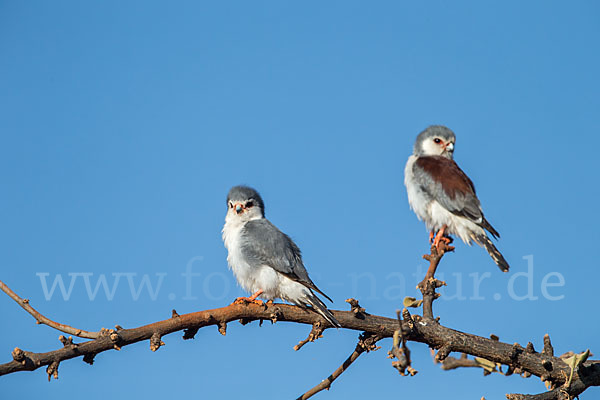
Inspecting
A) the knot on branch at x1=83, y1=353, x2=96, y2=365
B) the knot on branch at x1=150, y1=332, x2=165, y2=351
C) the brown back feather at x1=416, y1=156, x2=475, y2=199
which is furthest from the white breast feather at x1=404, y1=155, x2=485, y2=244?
the knot on branch at x1=83, y1=353, x2=96, y2=365

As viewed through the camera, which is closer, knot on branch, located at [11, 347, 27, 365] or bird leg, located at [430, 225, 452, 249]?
knot on branch, located at [11, 347, 27, 365]

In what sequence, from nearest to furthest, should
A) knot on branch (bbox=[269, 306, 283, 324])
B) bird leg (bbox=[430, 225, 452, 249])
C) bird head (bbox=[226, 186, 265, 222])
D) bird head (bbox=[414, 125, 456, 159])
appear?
knot on branch (bbox=[269, 306, 283, 324]), bird leg (bbox=[430, 225, 452, 249]), bird head (bbox=[226, 186, 265, 222]), bird head (bbox=[414, 125, 456, 159])

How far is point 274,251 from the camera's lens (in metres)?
7.14

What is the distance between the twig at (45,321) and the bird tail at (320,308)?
168 cm

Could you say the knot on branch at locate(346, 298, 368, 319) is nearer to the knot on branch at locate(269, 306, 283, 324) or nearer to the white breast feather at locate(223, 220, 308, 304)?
the knot on branch at locate(269, 306, 283, 324)

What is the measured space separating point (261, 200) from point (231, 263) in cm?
127

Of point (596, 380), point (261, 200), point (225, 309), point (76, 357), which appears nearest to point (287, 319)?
point (225, 309)

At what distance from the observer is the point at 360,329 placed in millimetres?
4891

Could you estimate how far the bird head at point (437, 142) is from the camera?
29.0ft

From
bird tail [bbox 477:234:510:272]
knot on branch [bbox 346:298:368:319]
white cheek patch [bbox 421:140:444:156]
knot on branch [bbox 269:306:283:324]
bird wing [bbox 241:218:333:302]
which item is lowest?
knot on branch [bbox 346:298:368:319]

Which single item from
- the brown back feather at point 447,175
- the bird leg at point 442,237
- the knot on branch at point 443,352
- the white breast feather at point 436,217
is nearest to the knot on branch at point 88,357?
the knot on branch at point 443,352

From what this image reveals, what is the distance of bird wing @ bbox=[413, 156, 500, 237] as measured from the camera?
7.63 meters

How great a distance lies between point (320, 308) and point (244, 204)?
120 inches

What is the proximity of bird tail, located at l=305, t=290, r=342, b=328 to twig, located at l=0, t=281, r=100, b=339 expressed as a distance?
168cm
